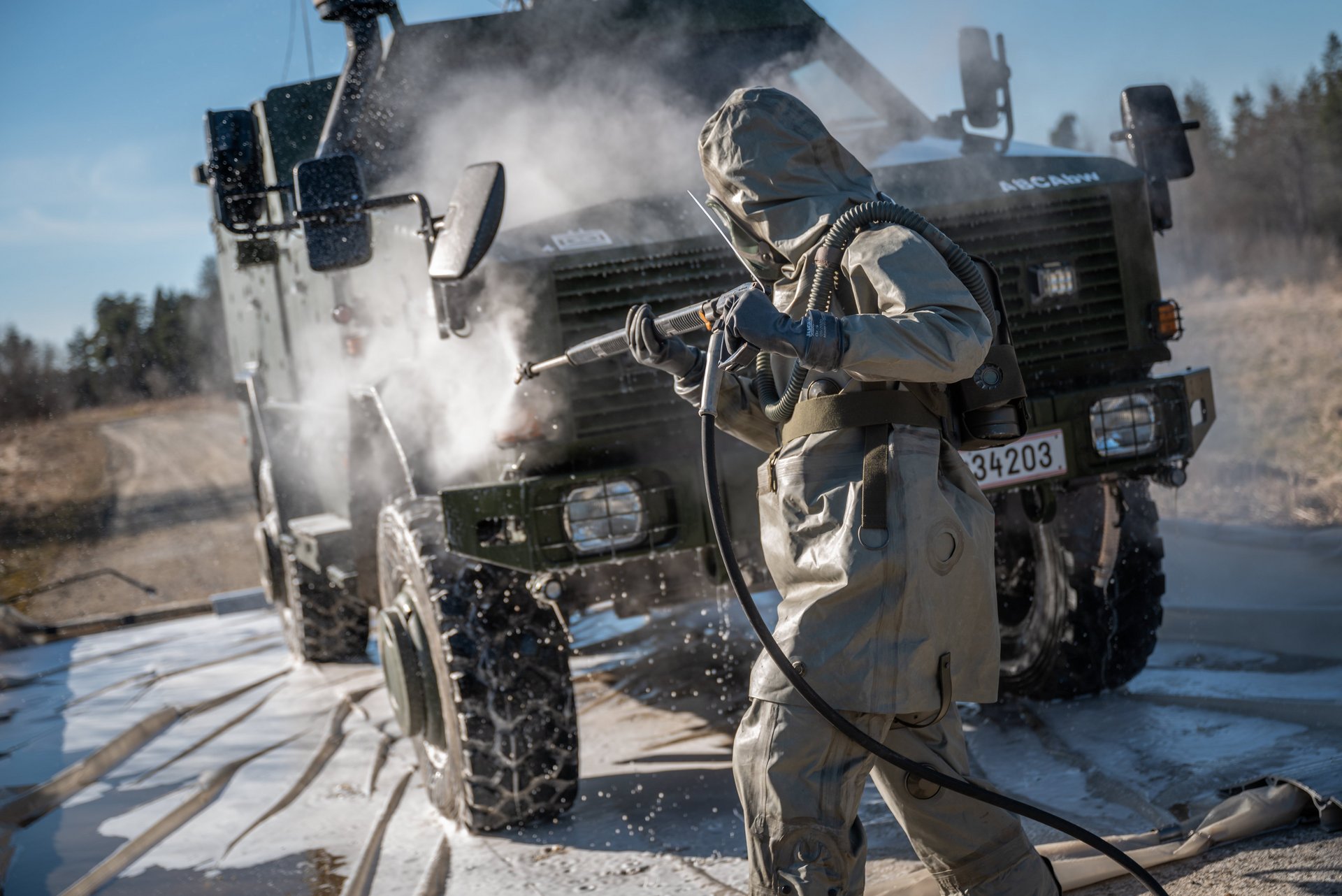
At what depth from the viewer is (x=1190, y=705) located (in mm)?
4672

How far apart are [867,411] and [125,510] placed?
Result: 24083 millimetres

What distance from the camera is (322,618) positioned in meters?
7.25

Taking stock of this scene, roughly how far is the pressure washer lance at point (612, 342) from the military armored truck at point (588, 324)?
0.60 feet

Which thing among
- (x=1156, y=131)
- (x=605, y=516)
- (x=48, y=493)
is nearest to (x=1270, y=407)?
(x=1156, y=131)

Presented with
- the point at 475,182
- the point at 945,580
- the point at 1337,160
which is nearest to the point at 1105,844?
the point at 945,580

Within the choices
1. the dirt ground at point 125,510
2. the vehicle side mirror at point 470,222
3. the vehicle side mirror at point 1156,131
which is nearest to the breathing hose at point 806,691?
the vehicle side mirror at point 470,222

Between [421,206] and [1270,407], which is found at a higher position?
[421,206]

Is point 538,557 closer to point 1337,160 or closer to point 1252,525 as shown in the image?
point 1252,525

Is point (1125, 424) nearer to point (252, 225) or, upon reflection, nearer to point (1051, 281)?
point (1051, 281)

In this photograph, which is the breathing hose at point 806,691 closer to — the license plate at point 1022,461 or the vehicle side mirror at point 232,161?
the license plate at point 1022,461

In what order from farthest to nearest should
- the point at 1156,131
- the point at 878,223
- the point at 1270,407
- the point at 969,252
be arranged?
the point at 1270,407, the point at 1156,131, the point at 969,252, the point at 878,223

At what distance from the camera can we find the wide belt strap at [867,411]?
2514 millimetres

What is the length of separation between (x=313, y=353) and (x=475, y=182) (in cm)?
271

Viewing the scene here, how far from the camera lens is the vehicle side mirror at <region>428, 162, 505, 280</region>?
3.65 m
